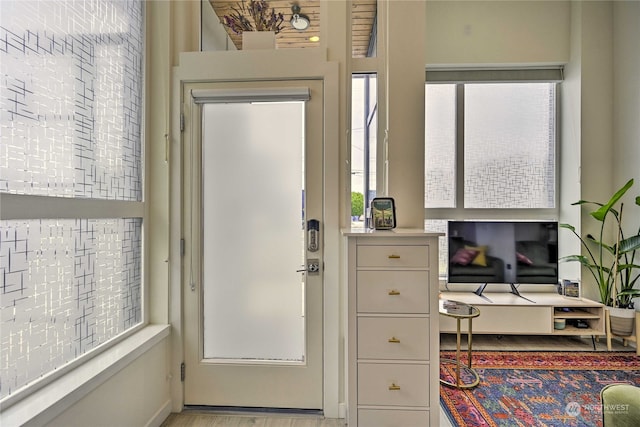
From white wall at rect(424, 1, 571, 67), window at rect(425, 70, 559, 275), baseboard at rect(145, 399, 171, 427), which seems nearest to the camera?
baseboard at rect(145, 399, 171, 427)

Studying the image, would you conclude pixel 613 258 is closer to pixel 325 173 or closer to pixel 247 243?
pixel 325 173

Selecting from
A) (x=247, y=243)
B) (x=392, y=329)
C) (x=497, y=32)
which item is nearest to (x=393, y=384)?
(x=392, y=329)

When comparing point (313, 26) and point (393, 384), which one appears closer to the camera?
point (393, 384)

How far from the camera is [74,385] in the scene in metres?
1.32

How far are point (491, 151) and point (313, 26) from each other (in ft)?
7.57

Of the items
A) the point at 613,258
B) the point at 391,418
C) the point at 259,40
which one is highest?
the point at 259,40

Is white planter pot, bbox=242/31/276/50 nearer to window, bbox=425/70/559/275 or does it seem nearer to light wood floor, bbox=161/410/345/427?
window, bbox=425/70/559/275

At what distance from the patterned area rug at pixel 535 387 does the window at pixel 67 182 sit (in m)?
2.17

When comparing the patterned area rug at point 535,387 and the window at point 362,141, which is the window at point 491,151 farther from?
the window at point 362,141

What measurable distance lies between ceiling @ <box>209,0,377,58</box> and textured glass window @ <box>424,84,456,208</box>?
1.55 metres

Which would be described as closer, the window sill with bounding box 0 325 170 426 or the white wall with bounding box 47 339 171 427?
the window sill with bounding box 0 325 170 426

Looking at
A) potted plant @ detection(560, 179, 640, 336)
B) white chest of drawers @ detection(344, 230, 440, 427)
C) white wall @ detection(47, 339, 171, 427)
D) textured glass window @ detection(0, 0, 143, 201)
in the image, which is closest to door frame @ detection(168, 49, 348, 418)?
white wall @ detection(47, 339, 171, 427)

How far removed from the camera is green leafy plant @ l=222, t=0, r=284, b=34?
2223 millimetres

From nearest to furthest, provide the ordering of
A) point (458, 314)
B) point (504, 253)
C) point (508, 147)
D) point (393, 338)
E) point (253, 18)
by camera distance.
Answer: point (393, 338), point (253, 18), point (458, 314), point (504, 253), point (508, 147)
